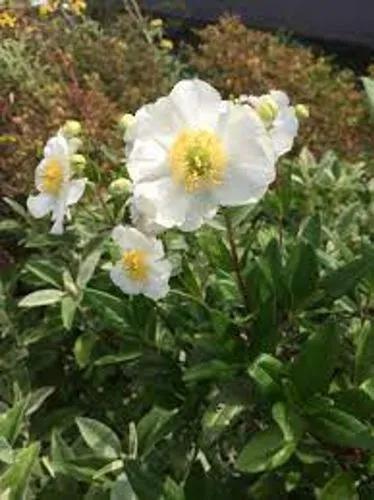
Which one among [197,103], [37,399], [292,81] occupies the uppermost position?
[197,103]

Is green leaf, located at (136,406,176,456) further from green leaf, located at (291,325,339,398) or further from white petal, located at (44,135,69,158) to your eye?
white petal, located at (44,135,69,158)

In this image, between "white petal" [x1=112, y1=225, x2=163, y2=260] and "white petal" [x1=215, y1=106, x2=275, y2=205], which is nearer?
"white petal" [x1=215, y1=106, x2=275, y2=205]

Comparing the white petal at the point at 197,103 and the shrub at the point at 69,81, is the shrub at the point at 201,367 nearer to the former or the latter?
the white petal at the point at 197,103

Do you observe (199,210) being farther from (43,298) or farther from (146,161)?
(43,298)

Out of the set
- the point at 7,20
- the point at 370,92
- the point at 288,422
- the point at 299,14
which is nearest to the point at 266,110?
the point at 370,92

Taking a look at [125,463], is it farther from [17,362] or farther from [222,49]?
[222,49]

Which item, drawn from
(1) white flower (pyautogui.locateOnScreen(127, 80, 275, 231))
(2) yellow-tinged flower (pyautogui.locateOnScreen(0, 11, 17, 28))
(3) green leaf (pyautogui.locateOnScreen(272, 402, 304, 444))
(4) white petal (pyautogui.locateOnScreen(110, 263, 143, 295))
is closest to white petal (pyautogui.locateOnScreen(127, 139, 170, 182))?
(1) white flower (pyautogui.locateOnScreen(127, 80, 275, 231))

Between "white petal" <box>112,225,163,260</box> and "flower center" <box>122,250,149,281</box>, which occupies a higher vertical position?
"white petal" <box>112,225,163,260</box>
